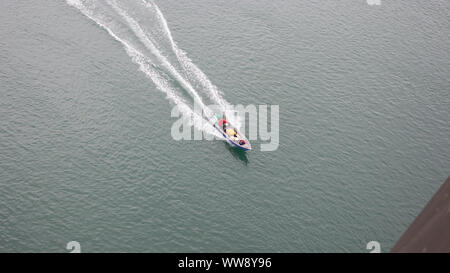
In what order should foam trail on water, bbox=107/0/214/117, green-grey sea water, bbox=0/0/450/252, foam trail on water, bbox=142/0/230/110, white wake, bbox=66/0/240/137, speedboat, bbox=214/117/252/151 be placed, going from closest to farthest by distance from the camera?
green-grey sea water, bbox=0/0/450/252
speedboat, bbox=214/117/252/151
foam trail on water, bbox=107/0/214/117
white wake, bbox=66/0/240/137
foam trail on water, bbox=142/0/230/110

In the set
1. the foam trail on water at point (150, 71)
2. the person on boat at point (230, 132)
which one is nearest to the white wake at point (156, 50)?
the foam trail on water at point (150, 71)

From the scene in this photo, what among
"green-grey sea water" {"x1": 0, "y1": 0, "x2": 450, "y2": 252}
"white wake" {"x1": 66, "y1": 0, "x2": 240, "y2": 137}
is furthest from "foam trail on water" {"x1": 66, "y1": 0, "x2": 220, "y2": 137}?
"green-grey sea water" {"x1": 0, "y1": 0, "x2": 450, "y2": 252}

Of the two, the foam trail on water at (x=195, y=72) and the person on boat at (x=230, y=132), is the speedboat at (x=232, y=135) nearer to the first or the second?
the person on boat at (x=230, y=132)

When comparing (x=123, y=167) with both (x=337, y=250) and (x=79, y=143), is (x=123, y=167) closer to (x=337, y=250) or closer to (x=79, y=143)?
(x=79, y=143)

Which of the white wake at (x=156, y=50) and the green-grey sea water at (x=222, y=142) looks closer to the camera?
the green-grey sea water at (x=222, y=142)

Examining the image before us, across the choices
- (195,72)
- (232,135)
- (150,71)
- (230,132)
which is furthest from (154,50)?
(232,135)

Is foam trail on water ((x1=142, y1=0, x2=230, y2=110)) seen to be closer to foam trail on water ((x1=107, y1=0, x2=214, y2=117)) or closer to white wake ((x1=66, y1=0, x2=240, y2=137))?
white wake ((x1=66, y1=0, x2=240, y2=137))
